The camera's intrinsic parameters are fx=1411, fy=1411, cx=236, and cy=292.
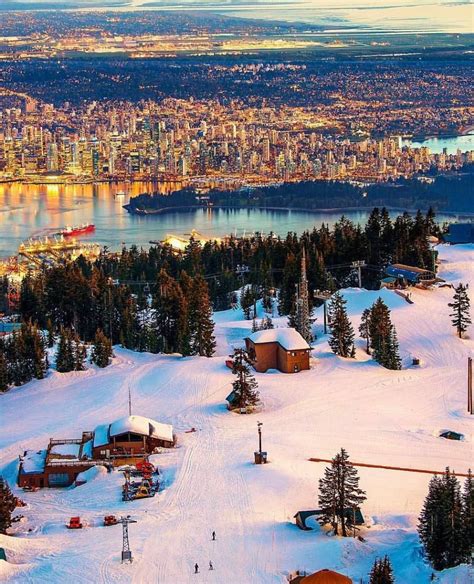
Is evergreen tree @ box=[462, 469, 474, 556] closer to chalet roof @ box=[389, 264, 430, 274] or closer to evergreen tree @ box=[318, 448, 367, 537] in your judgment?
evergreen tree @ box=[318, 448, 367, 537]

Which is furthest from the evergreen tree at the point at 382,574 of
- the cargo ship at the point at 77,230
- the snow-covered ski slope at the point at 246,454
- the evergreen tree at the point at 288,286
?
the cargo ship at the point at 77,230

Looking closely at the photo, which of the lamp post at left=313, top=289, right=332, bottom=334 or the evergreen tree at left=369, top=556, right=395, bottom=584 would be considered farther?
the lamp post at left=313, top=289, right=332, bottom=334

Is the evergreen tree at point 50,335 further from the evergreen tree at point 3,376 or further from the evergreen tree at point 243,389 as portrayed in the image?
the evergreen tree at point 243,389

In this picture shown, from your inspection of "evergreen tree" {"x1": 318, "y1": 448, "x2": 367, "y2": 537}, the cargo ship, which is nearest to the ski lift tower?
"evergreen tree" {"x1": 318, "y1": 448, "x2": 367, "y2": 537}

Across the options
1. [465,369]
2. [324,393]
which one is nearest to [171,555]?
[324,393]

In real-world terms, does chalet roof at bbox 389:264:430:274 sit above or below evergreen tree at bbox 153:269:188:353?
above

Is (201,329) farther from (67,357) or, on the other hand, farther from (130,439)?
(130,439)

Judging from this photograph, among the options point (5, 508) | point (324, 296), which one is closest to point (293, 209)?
point (324, 296)
